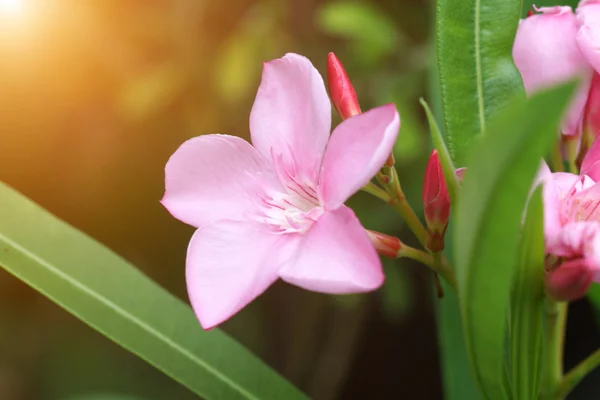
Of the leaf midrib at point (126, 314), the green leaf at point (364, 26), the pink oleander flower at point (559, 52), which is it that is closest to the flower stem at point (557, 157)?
the pink oleander flower at point (559, 52)

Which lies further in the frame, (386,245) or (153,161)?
(153,161)

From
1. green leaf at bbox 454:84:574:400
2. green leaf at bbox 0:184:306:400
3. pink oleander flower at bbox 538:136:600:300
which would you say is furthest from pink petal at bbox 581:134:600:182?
green leaf at bbox 0:184:306:400

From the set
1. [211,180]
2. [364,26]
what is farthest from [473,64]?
[364,26]

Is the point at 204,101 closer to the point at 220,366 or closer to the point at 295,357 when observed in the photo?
the point at 295,357

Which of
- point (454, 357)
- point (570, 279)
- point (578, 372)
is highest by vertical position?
point (570, 279)

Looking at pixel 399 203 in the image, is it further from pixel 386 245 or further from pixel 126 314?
pixel 126 314

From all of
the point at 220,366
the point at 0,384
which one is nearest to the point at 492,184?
the point at 220,366

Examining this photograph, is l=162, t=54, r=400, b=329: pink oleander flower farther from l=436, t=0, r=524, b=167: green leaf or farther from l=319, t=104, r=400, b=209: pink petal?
l=436, t=0, r=524, b=167: green leaf

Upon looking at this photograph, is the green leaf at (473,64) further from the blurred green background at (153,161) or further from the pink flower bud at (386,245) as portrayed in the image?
the blurred green background at (153,161)
